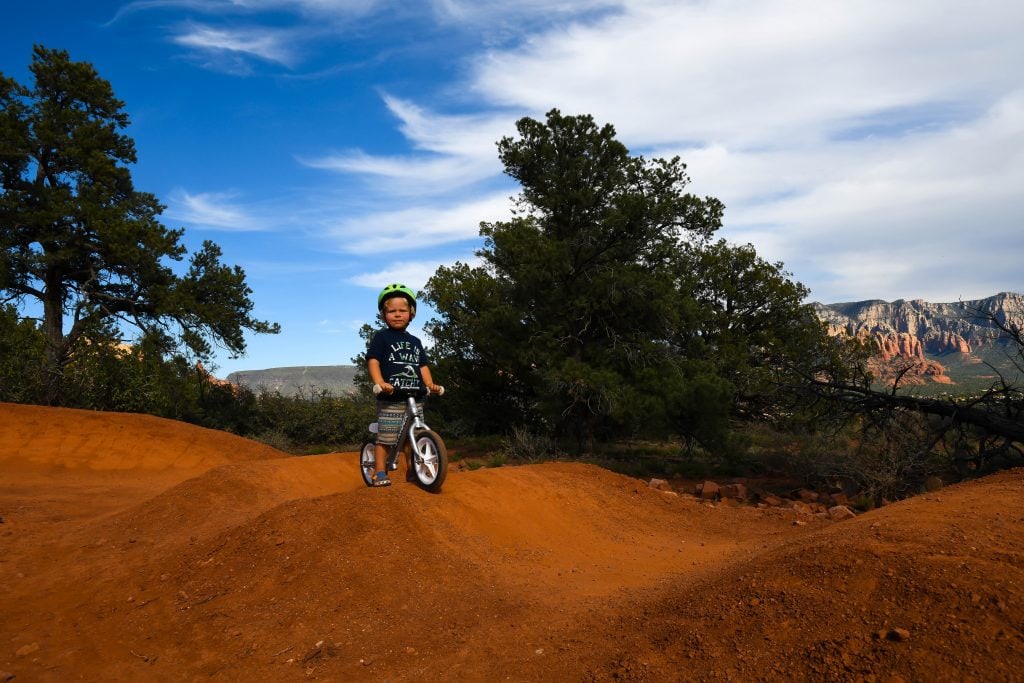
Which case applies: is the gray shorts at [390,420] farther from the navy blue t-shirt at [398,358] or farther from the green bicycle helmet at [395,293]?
the green bicycle helmet at [395,293]

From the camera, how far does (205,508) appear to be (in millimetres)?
8117

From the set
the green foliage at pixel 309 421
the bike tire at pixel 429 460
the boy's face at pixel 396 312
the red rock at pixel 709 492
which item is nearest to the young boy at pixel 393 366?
the boy's face at pixel 396 312

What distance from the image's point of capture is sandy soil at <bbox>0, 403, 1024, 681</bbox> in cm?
331

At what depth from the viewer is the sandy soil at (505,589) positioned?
3314 mm

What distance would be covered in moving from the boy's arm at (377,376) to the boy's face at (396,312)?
1.67 feet

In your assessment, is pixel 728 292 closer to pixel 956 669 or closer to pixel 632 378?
pixel 632 378

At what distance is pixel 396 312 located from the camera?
23.5ft

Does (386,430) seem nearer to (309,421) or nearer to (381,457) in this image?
(381,457)

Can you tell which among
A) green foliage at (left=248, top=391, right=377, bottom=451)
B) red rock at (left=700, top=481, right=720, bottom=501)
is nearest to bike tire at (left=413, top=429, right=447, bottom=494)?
red rock at (left=700, top=481, right=720, bottom=501)

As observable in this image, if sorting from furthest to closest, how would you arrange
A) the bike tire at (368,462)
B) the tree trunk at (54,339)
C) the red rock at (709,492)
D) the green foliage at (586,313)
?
the tree trunk at (54,339) → the green foliage at (586,313) → the red rock at (709,492) → the bike tire at (368,462)

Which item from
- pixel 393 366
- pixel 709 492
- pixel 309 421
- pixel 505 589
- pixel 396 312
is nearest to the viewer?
pixel 505 589

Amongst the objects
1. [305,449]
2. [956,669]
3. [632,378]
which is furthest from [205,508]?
[305,449]

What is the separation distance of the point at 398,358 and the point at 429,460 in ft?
3.94

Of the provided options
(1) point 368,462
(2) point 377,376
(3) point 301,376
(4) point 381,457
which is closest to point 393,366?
(2) point 377,376
